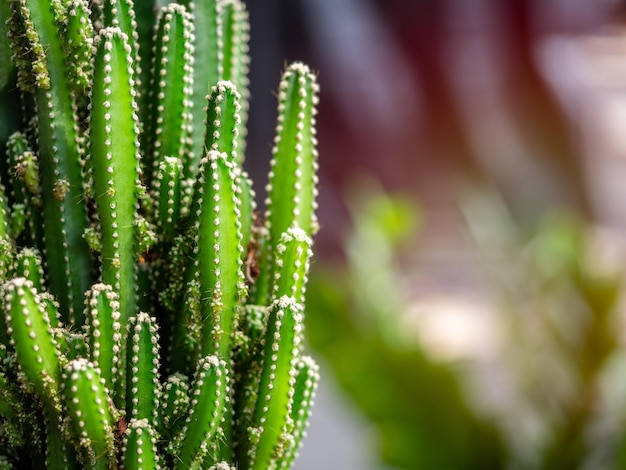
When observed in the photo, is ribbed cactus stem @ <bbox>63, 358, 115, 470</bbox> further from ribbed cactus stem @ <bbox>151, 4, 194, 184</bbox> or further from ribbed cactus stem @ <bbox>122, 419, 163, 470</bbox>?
ribbed cactus stem @ <bbox>151, 4, 194, 184</bbox>

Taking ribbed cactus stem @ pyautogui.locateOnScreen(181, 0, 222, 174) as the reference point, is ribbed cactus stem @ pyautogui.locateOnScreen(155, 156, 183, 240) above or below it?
below

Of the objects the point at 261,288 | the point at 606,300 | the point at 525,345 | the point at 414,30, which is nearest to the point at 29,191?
the point at 261,288

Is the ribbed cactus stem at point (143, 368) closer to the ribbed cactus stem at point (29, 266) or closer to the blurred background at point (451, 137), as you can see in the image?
the ribbed cactus stem at point (29, 266)

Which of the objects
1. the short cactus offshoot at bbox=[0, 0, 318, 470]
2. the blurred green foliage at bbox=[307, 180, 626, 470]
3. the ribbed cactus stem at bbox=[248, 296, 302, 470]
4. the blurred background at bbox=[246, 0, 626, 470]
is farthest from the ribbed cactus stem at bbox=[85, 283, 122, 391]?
the blurred background at bbox=[246, 0, 626, 470]

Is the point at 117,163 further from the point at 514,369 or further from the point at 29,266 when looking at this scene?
the point at 514,369

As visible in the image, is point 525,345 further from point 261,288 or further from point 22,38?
point 22,38

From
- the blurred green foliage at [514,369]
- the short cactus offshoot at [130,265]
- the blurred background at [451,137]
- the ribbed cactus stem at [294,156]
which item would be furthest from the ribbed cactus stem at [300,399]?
the blurred background at [451,137]
